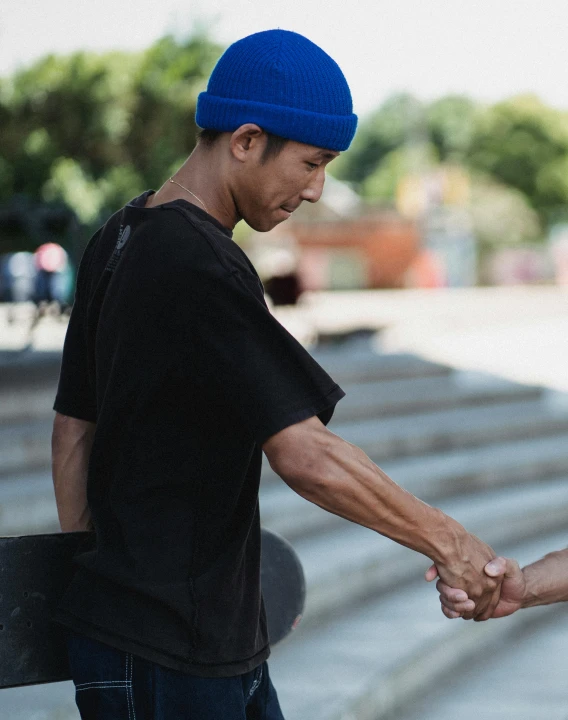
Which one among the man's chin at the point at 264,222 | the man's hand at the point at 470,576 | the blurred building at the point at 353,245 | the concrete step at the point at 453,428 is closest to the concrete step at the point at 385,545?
the concrete step at the point at 453,428

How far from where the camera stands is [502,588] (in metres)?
2.45

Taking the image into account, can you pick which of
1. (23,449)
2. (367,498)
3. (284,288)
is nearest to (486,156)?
(284,288)

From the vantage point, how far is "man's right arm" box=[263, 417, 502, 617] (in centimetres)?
154

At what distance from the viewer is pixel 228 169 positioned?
1.65 meters

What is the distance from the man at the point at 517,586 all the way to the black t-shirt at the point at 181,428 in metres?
0.62

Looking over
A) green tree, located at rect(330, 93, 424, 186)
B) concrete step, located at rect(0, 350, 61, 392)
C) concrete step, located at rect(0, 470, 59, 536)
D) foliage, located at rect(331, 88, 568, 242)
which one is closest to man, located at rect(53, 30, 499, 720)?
concrete step, located at rect(0, 470, 59, 536)

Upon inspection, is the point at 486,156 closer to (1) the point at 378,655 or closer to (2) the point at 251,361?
(1) the point at 378,655

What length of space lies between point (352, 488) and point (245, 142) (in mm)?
588

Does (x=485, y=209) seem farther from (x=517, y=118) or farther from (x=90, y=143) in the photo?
(x=90, y=143)

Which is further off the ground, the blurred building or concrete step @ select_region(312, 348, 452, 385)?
concrete step @ select_region(312, 348, 452, 385)

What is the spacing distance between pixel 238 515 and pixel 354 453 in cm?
21

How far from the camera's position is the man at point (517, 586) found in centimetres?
213

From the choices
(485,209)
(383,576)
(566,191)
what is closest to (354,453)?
(383,576)

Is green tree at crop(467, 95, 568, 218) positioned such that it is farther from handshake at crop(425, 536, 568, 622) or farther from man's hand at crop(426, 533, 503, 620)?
man's hand at crop(426, 533, 503, 620)
